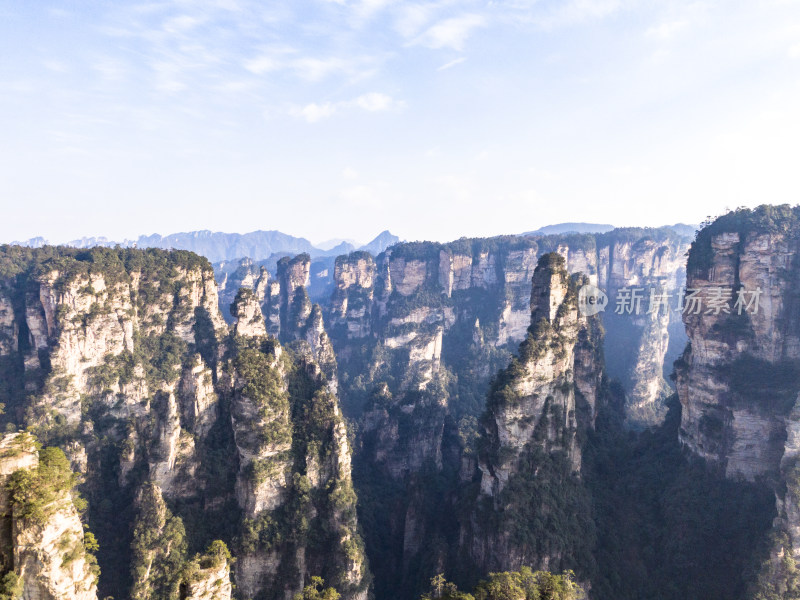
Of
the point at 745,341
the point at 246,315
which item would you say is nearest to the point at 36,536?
the point at 246,315

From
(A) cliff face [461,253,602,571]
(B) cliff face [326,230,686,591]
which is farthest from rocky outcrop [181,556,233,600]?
(B) cliff face [326,230,686,591]

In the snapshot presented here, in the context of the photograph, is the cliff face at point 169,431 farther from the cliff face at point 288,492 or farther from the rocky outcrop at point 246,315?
the rocky outcrop at point 246,315

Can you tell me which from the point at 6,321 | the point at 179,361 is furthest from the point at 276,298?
the point at 6,321

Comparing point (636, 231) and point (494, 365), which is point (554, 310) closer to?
point (494, 365)

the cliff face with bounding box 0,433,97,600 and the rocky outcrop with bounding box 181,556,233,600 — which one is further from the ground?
the cliff face with bounding box 0,433,97,600

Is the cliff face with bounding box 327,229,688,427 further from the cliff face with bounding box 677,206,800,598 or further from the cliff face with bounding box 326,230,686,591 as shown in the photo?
the cliff face with bounding box 677,206,800,598

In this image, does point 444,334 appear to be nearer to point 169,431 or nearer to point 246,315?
point 246,315

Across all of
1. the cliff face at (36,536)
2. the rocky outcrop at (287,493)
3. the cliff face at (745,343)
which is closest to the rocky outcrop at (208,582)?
the cliff face at (36,536)
